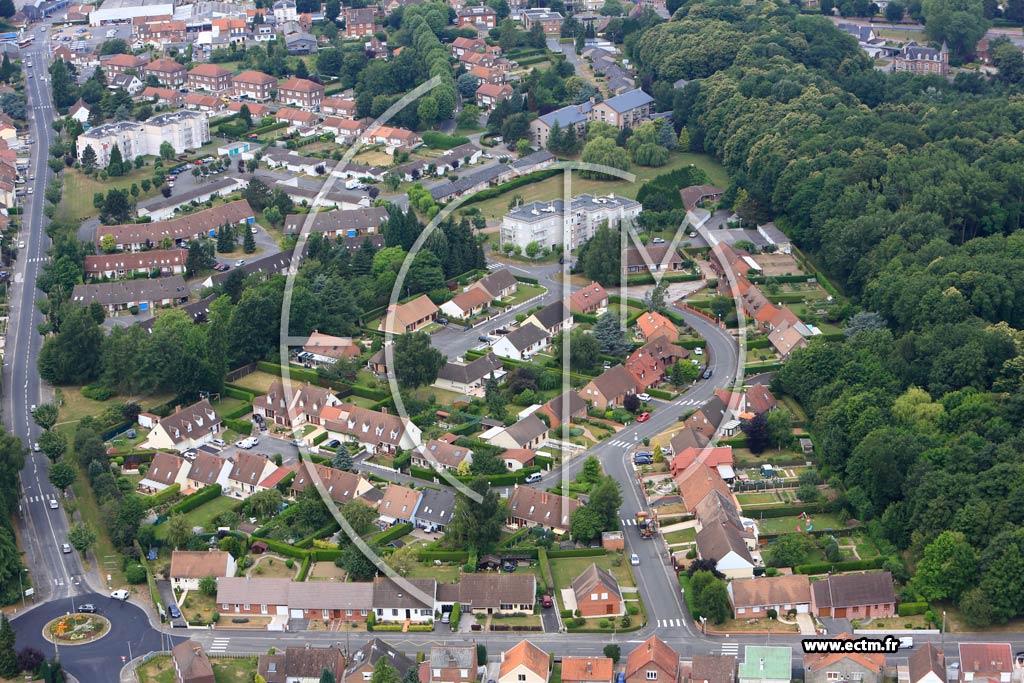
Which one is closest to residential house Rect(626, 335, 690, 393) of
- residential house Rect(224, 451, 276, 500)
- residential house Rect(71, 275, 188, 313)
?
residential house Rect(224, 451, 276, 500)

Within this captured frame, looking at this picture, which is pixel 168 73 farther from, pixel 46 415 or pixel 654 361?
pixel 654 361

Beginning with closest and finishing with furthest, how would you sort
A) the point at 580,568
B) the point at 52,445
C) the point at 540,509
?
1. the point at 580,568
2. the point at 540,509
3. the point at 52,445

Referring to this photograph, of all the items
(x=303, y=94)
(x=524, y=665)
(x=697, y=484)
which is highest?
(x=524, y=665)

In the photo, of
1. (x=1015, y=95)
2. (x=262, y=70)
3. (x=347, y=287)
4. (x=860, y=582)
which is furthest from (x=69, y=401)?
(x=1015, y=95)

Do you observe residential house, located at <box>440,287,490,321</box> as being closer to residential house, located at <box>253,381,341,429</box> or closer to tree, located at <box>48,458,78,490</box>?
residential house, located at <box>253,381,341,429</box>

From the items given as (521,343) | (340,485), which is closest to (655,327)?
(521,343)

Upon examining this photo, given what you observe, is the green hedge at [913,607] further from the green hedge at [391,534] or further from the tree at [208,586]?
the tree at [208,586]
